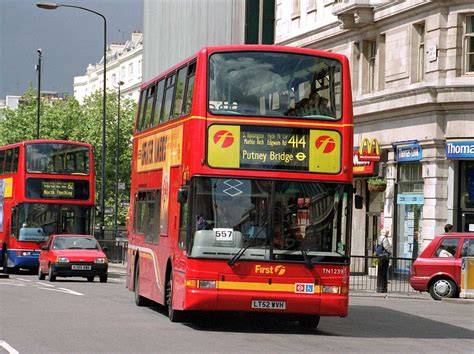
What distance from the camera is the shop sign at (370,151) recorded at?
136 ft

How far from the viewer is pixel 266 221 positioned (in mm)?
18672

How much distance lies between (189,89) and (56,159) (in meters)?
21.6

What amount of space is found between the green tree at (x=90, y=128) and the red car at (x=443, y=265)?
69772mm

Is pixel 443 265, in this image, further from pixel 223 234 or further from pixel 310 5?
pixel 310 5

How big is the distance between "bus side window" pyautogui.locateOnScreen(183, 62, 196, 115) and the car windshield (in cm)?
1787

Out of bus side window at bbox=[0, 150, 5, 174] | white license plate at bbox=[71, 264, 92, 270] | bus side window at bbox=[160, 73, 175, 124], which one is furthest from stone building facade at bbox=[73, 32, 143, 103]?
bus side window at bbox=[160, 73, 175, 124]

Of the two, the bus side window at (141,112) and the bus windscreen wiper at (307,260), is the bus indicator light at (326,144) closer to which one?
the bus windscreen wiper at (307,260)

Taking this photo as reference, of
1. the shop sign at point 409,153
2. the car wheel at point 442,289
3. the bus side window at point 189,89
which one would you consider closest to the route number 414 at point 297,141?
the bus side window at point 189,89

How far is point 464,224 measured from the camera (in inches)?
1474

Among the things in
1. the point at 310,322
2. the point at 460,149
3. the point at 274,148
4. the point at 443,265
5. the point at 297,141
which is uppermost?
the point at 460,149

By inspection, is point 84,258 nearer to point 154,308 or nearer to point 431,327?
point 154,308

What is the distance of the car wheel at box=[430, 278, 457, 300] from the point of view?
31.9 m

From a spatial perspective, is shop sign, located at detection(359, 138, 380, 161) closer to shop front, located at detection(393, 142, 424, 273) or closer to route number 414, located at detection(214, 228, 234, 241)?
shop front, located at detection(393, 142, 424, 273)

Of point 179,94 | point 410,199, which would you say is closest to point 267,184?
point 179,94
